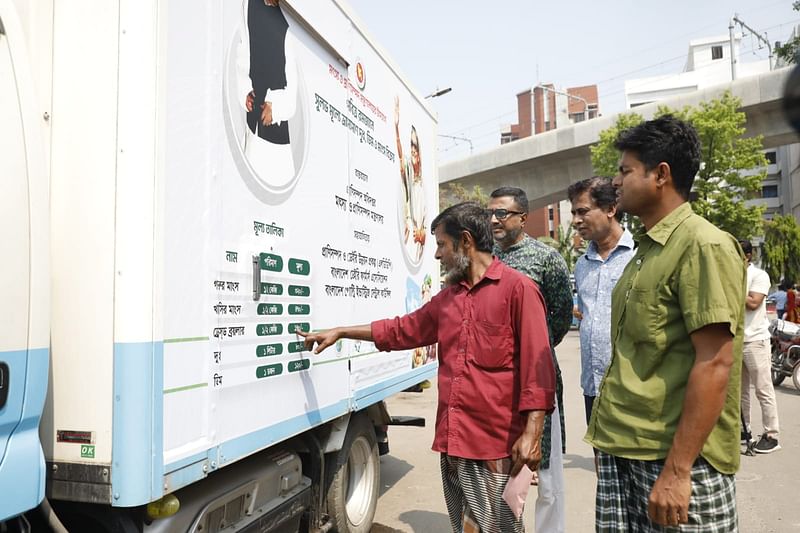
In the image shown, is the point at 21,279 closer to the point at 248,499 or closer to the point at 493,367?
the point at 248,499

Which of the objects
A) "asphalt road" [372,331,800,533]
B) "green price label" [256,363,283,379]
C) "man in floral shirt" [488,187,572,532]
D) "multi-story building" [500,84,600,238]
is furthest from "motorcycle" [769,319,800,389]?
"multi-story building" [500,84,600,238]

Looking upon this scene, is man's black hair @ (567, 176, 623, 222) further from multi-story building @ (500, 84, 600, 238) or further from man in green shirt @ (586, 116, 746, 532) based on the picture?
multi-story building @ (500, 84, 600, 238)

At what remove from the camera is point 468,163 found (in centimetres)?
2688

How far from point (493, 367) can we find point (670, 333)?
93cm

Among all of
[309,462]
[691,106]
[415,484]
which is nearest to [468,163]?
[691,106]

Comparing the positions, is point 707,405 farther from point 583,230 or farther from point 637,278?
point 583,230

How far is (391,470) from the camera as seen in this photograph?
6176 mm

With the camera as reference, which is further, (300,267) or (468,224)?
(300,267)

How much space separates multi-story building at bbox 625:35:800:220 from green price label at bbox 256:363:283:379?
5951 cm

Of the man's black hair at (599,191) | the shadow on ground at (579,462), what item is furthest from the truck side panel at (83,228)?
the shadow on ground at (579,462)

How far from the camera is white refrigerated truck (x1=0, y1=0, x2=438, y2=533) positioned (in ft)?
6.53

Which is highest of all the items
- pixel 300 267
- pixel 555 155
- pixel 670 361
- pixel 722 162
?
pixel 555 155

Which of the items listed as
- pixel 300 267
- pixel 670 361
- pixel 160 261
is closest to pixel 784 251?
pixel 300 267

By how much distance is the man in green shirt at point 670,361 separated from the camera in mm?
1878
